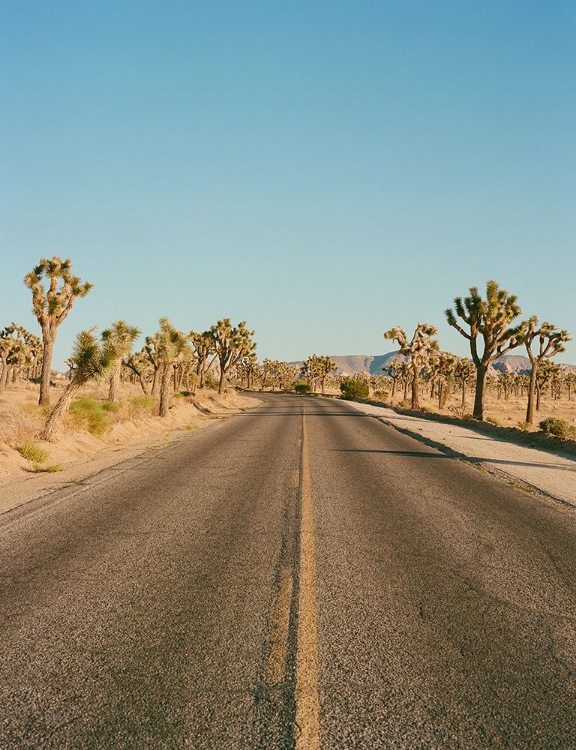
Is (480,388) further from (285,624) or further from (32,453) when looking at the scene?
(285,624)

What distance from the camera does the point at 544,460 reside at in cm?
1684

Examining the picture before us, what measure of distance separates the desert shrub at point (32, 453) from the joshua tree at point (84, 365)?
2.22m

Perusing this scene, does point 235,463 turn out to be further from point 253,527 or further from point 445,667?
point 445,667

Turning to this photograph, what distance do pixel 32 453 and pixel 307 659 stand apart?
37.7 feet

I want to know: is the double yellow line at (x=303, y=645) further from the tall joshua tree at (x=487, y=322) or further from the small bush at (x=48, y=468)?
the tall joshua tree at (x=487, y=322)

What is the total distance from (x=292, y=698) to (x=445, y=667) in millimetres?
1114

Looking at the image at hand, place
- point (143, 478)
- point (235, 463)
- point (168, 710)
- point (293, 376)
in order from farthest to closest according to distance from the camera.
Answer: point (293, 376), point (235, 463), point (143, 478), point (168, 710)

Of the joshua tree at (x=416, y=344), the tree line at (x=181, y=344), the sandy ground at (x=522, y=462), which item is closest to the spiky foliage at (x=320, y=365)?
the tree line at (x=181, y=344)

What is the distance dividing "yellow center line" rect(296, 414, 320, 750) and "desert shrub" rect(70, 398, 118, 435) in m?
13.3

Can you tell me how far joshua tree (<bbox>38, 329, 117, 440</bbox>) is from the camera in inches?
632

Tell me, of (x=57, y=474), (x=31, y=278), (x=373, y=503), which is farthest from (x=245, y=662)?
(x=31, y=278)

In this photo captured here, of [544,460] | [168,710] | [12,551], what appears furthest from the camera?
[544,460]

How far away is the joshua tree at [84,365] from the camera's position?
52.7 feet

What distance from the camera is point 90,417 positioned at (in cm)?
1916
